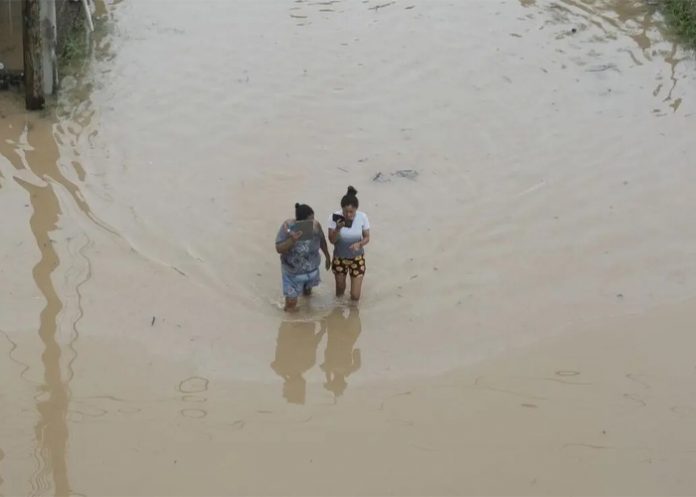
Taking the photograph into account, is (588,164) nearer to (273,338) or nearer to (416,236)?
(416,236)

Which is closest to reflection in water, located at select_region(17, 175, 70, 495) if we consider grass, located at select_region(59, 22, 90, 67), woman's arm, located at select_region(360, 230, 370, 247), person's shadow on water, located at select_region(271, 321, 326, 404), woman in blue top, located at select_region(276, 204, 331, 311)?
person's shadow on water, located at select_region(271, 321, 326, 404)

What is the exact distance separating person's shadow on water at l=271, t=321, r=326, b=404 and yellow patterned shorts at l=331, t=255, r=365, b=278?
0.48 meters

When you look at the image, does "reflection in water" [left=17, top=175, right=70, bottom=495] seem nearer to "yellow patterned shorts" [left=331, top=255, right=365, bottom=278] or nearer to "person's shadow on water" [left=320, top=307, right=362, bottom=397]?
"person's shadow on water" [left=320, top=307, right=362, bottom=397]

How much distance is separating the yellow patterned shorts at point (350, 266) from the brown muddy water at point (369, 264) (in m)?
0.38

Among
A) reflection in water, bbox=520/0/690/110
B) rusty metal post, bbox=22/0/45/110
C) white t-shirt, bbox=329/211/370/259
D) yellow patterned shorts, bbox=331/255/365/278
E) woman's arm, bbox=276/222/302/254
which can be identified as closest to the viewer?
woman's arm, bbox=276/222/302/254

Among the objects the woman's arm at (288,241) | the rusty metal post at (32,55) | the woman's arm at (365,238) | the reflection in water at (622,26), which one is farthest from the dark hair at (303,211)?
the reflection in water at (622,26)

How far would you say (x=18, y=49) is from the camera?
40.0 ft

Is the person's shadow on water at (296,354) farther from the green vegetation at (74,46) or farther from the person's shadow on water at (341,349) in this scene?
the green vegetation at (74,46)

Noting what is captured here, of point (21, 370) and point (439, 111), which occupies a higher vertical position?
point (439, 111)

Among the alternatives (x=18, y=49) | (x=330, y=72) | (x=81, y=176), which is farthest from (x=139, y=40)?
(x=81, y=176)

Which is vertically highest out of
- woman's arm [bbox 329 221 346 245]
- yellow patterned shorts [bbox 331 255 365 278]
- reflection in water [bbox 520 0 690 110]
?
reflection in water [bbox 520 0 690 110]

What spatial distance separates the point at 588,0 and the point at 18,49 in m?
8.54

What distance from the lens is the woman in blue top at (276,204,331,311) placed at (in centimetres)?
720

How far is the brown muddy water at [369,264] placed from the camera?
6301 millimetres
